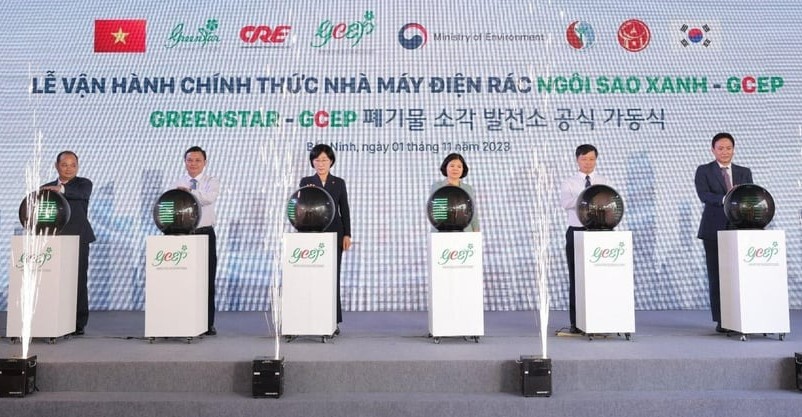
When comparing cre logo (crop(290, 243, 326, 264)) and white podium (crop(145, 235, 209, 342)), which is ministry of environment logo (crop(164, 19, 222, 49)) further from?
cre logo (crop(290, 243, 326, 264))

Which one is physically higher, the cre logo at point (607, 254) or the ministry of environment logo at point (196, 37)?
the ministry of environment logo at point (196, 37)

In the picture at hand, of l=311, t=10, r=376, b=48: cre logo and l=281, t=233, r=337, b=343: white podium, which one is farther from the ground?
l=311, t=10, r=376, b=48: cre logo

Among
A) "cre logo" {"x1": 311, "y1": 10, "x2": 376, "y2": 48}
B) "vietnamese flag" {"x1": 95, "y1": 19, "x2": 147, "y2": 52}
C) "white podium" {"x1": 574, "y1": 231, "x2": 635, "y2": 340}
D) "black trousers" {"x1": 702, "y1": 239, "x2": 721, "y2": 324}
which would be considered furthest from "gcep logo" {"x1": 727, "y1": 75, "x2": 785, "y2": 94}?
"vietnamese flag" {"x1": 95, "y1": 19, "x2": 147, "y2": 52}

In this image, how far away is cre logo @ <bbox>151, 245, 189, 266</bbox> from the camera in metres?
3.64

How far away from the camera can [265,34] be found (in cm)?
602

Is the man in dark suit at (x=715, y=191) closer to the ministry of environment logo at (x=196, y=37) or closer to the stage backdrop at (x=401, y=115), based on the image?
the stage backdrop at (x=401, y=115)

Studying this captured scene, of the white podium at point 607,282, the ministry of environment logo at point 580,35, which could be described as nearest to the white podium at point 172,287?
the white podium at point 607,282

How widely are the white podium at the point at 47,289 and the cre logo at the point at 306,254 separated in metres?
1.35

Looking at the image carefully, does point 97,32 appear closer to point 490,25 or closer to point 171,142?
point 171,142

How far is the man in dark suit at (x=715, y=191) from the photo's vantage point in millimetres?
4133

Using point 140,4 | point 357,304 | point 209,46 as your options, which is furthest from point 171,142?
point 357,304

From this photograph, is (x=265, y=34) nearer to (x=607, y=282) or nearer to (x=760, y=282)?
(x=607, y=282)

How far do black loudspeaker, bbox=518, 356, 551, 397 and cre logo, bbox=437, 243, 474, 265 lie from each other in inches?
33.0

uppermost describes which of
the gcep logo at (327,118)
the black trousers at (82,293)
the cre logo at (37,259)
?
the gcep logo at (327,118)
